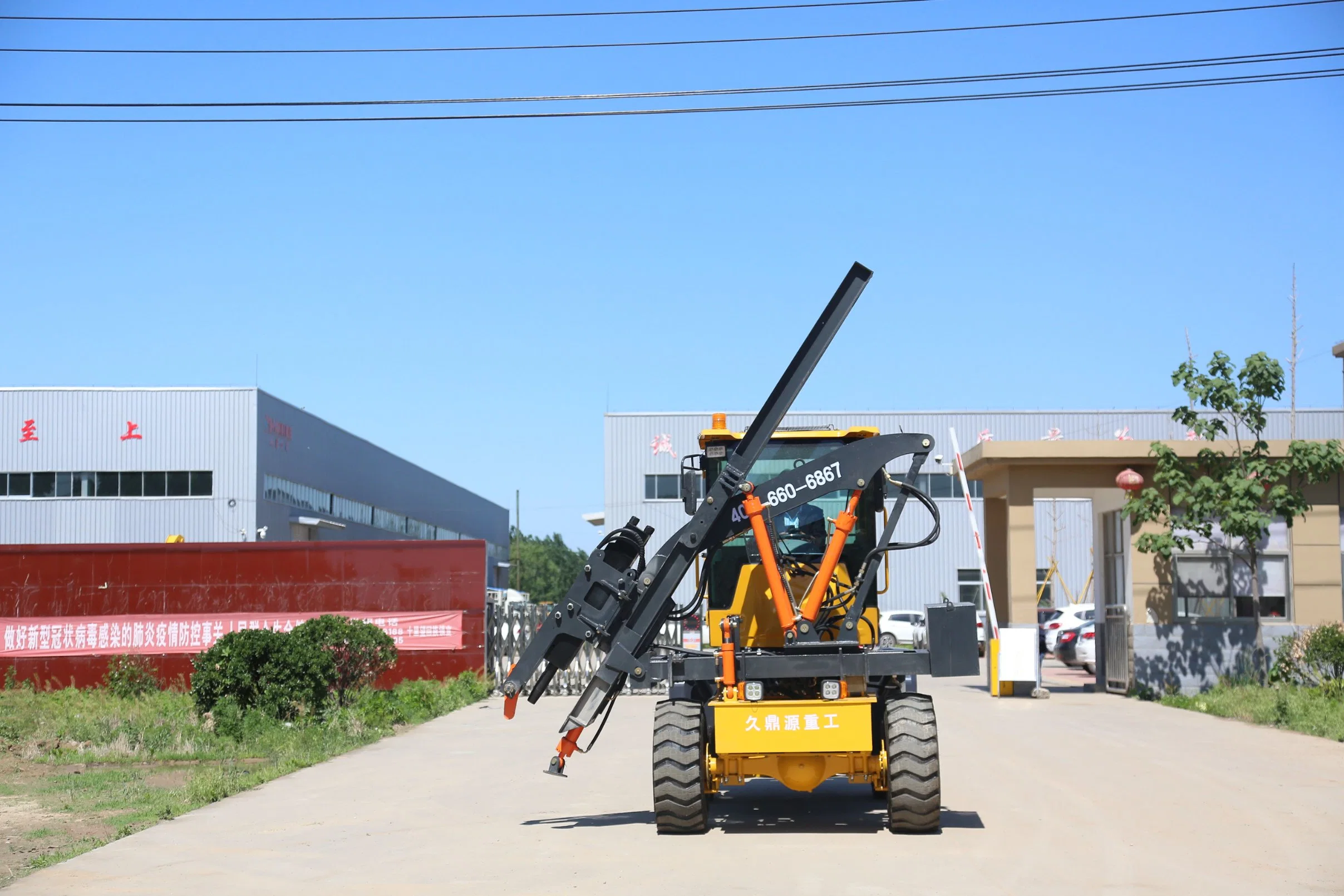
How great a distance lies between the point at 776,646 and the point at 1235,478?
13268 mm

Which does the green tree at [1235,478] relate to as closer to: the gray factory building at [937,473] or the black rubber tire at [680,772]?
the black rubber tire at [680,772]

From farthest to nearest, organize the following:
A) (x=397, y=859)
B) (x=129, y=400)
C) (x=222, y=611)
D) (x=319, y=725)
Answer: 1. (x=129, y=400)
2. (x=222, y=611)
3. (x=319, y=725)
4. (x=397, y=859)

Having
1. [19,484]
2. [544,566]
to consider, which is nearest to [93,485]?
[19,484]

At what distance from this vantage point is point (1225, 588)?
22.0 meters

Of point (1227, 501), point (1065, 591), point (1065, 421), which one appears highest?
point (1065, 421)

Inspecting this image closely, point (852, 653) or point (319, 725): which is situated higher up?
point (852, 653)

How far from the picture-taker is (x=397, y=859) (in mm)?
8930

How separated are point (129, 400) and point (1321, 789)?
45.1 m

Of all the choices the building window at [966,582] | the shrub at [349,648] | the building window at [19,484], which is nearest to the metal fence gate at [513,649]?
the shrub at [349,648]

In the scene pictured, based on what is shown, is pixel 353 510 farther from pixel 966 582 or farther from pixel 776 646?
pixel 776 646

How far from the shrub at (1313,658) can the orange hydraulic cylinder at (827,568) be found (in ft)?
40.8

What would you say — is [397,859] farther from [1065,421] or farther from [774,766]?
[1065,421]

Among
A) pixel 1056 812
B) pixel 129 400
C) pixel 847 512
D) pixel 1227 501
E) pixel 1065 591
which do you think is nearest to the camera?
pixel 847 512

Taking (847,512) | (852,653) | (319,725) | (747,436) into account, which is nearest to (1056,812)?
(852,653)
